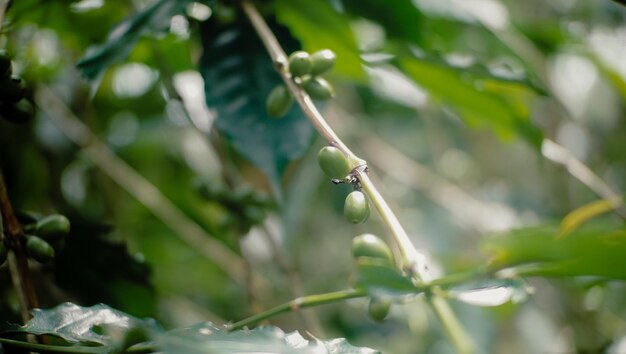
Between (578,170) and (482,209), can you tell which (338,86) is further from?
(578,170)

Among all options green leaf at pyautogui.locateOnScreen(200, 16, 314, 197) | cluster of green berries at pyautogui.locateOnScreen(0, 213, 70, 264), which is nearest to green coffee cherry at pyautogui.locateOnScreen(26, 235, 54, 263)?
cluster of green berries at pyautogui.locateOnScreen(0, 213, 70, 264)

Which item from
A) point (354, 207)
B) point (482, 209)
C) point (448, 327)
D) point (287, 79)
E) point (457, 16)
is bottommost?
point (482, 209)

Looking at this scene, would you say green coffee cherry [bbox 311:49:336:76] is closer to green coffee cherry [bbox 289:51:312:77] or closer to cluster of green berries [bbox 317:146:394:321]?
green coffee cherry [bbox 289:51:312:77]

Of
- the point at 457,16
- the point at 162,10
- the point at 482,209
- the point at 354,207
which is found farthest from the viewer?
the point at 482,209

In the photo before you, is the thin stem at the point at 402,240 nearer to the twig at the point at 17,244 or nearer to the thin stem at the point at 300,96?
the thin stem at the point at 300,96

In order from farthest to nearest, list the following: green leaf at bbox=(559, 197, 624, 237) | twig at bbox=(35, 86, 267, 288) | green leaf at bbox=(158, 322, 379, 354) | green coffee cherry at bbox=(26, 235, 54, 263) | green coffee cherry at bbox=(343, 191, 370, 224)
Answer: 1. twig at bbox=(35, 86, 267, 288)
2. green leaf at bbox=(559, 197, 624, 237)
3. green coffee cherry at bbox=(26, 235, 54, 263)
4. green coffee cherry at bbox=(343, 191, 370, 224)
5. green leaf at bbox=(158, 322, 379, 354)

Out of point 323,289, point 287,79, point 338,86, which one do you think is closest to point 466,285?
point 287,79

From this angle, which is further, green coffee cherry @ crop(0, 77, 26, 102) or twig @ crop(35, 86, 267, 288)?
twig @ crop(35, 86, 267, 288)
